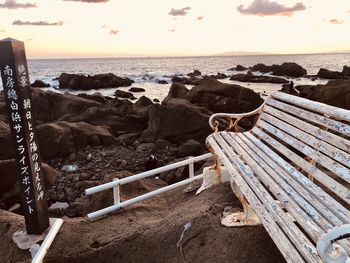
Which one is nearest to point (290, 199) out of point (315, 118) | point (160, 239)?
point (315, 118)

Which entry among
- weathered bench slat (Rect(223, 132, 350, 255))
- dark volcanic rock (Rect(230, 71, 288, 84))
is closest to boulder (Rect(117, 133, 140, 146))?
weathered bench slat (Rect(223, 132, 350, 255))

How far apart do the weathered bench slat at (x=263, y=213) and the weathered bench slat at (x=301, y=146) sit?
21.2 inches

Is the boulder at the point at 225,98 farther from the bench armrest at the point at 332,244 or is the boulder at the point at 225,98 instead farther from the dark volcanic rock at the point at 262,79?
the dark volcanic rock at the point at 262,79

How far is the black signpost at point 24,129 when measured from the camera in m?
3.95

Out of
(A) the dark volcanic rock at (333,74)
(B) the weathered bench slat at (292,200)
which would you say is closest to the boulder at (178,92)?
(B) the weathered bench slat at (292,200)

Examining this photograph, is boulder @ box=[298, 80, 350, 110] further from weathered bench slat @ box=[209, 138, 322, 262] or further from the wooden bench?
weathered bench slat @ box=[209, 138, 322, 262]

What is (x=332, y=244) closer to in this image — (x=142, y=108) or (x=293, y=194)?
(x=293, y=194)

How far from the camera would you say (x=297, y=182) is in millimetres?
3326

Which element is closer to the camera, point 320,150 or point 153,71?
point 320,150

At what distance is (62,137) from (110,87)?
34.1m

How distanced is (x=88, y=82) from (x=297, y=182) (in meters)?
41.8

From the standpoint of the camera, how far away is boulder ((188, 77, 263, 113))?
17.7 metres

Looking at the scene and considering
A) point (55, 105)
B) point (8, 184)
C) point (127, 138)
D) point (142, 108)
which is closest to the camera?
point (8, 184)

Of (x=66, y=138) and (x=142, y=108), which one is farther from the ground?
(x=66, y=138)
